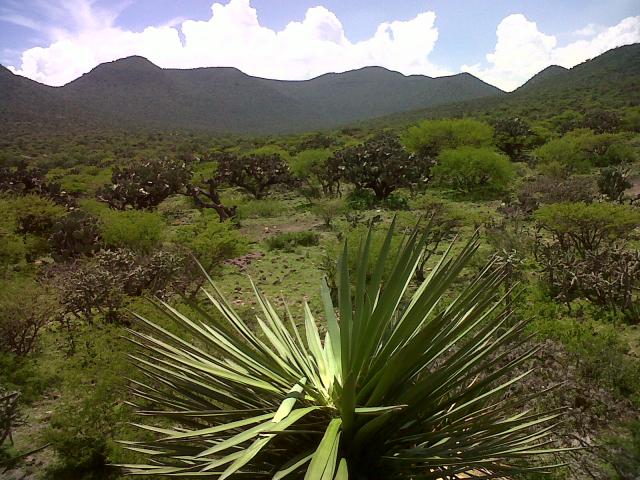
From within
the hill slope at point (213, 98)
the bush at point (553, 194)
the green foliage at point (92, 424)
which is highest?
the green foliage at point (92, 424)

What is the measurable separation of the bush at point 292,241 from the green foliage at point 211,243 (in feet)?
6.55

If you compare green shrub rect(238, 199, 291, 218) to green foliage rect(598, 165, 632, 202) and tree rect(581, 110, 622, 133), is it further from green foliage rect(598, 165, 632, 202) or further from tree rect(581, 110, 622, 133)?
tree rect(581, 110, 622, 133)

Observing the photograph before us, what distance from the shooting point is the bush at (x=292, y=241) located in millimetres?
15336

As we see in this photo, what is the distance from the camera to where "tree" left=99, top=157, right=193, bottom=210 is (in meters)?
19.2

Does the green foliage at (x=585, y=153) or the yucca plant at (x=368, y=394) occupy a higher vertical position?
the yucca plant at (x=368, y=394)

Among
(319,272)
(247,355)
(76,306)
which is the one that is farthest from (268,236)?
(247,355)

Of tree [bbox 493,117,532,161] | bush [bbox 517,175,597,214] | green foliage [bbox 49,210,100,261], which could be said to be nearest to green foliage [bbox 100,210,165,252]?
green foliage [bbox 49,210,100,261]

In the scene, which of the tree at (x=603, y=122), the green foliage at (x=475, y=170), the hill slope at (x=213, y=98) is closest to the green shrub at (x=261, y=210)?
the green foliage at (x=475, y=170)

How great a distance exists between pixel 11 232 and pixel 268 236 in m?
8.03

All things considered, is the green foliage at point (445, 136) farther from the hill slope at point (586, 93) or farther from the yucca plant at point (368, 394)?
the yucca plant at point (368, 394)

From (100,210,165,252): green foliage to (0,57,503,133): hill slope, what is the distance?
212ft

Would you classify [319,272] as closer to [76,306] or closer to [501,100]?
[76,306]

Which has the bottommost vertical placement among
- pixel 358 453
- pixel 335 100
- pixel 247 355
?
pixel 335 100

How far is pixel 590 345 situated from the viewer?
661 centimetres
